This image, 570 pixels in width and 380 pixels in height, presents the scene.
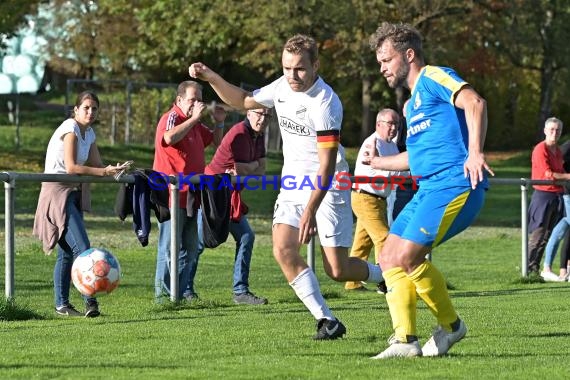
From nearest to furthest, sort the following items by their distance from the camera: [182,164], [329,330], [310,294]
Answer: [329,330]
[310,294]
[182,164]

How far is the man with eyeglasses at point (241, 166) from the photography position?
13.1 m

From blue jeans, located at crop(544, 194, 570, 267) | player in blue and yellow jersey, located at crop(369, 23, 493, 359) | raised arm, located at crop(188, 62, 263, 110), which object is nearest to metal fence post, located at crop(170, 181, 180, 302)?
raised arm, located at crop(188, 62, 263, 110)

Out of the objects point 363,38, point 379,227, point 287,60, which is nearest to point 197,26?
point 363,38

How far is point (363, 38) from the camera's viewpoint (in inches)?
1813

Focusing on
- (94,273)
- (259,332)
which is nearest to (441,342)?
(259,332)

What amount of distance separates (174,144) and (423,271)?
450 cm

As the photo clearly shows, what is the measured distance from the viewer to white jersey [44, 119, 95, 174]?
1159 cm

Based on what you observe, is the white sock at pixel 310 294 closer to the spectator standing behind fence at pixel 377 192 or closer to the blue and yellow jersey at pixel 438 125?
the blue and yellow jersey at pixel 438 125

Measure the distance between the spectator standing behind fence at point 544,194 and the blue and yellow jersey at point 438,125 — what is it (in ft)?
27.5

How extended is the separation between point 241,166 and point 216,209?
30.5 inches

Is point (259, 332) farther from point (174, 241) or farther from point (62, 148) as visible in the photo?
point (62, 148)

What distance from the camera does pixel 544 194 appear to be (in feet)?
55.2

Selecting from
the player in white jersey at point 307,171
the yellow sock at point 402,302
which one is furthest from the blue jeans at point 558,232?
the yellow sock at point 402,302

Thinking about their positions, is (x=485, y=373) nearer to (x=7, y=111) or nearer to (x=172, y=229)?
(x=172, y=229)
